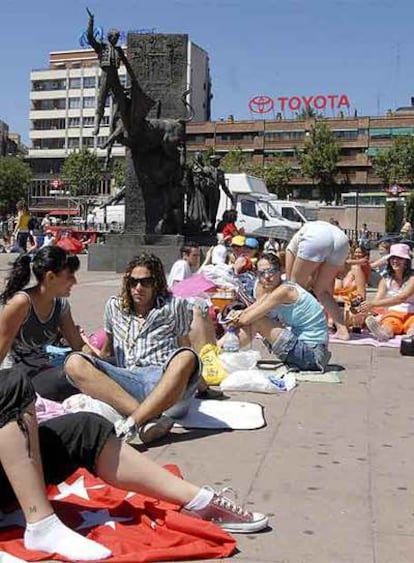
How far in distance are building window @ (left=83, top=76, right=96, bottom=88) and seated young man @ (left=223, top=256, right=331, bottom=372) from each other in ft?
392

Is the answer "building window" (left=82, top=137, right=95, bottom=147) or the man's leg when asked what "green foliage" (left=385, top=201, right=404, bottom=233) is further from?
the man's leg

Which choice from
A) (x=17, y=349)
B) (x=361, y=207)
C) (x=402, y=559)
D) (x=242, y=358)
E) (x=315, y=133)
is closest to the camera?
(x=402, y=559)

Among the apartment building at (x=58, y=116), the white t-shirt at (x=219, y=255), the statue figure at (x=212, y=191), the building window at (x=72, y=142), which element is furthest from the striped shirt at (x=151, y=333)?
the building window at (x=72, y=142)

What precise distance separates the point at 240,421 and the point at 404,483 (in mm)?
1440

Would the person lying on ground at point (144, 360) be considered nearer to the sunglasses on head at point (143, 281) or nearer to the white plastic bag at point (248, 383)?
the sunglasses on head at point (143, 281)

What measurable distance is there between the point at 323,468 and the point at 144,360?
139cm

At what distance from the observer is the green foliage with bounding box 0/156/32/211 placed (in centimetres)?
9031

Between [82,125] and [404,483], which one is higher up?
[82,125]

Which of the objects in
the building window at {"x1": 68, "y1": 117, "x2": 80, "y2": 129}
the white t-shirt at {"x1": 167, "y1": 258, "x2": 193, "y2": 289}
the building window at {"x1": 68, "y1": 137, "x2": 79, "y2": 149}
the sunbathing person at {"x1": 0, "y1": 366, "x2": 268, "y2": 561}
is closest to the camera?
the sunbathing person at {"x1": 0, "y1": 366, "x2": 268, "y2": 561}

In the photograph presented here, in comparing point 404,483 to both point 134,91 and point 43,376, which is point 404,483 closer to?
point 43,376

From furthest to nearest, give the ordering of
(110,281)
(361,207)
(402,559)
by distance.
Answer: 1. (361,207)
2. (110,281)
3. (402,559)

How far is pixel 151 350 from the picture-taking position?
534cm

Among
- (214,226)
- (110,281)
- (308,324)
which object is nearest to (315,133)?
(214,226)

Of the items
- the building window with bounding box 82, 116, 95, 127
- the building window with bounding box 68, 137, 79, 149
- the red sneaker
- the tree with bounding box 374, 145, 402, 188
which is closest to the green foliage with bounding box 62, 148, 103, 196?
the tree with bounding box 374, 145, 402, 188
